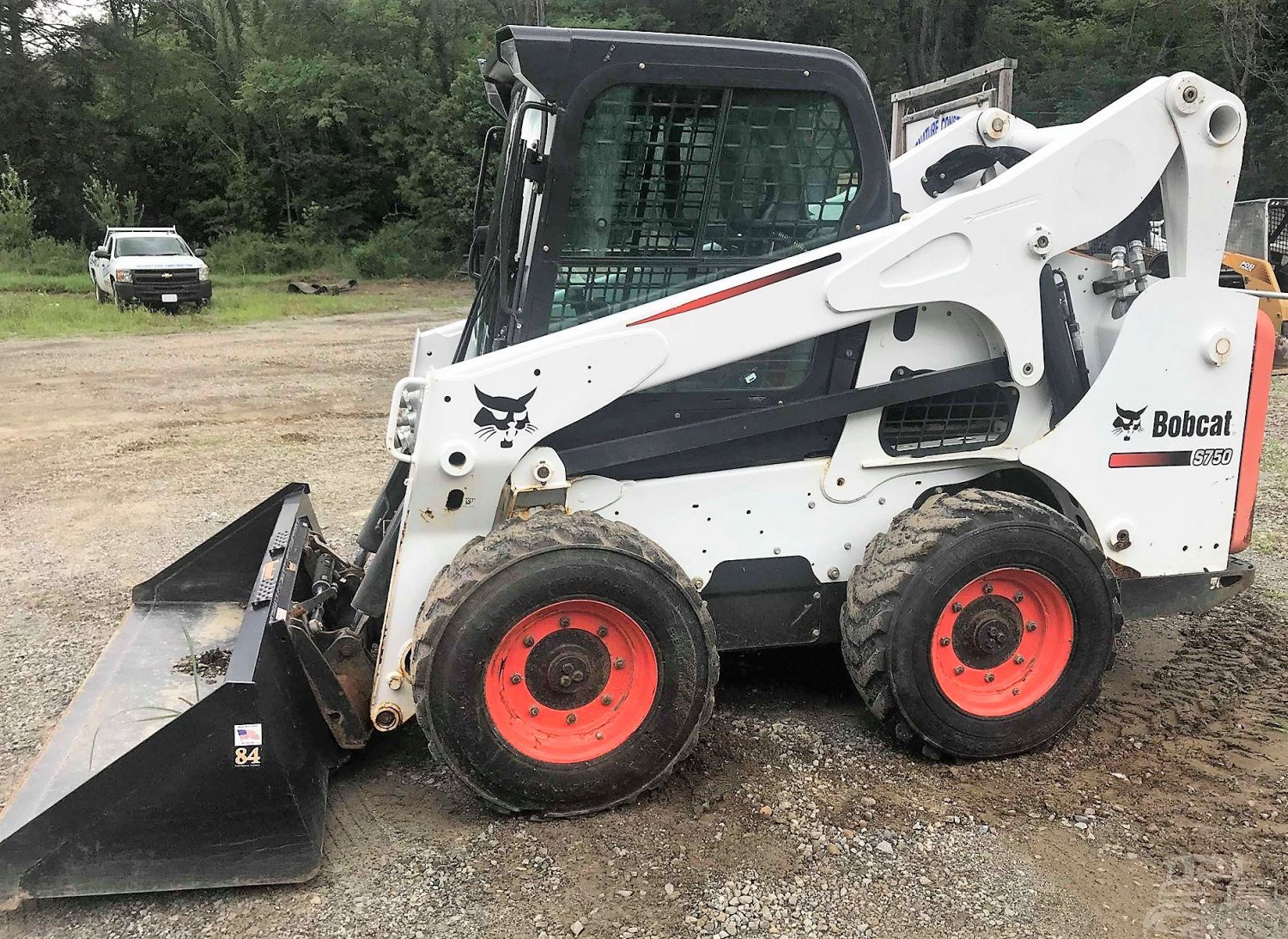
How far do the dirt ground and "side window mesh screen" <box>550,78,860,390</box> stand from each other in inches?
52.4

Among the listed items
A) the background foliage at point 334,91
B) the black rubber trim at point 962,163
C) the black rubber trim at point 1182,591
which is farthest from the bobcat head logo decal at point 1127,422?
the background foliage at point 334,91

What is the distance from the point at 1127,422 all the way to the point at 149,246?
19.0m

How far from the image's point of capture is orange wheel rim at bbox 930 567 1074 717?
3.49 m

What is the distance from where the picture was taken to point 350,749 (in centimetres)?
333

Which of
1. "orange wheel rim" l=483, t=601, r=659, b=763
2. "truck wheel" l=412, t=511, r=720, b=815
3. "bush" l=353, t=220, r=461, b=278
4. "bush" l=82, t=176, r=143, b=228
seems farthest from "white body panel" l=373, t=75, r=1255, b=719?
"bush" l=82, t=176, r=143, b=228

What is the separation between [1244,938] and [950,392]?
1.85 meters

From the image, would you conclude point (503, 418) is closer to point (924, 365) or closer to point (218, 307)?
point (924, 365)

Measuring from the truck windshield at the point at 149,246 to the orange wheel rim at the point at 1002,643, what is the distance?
1850 centimetres

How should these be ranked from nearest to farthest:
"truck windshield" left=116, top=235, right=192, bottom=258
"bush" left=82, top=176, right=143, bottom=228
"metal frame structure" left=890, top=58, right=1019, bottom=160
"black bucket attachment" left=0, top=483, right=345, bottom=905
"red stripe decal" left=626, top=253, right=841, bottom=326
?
"black bucket attachment" left=0, top=483, right=345, bottom=905 → "red stripe decal" left=626, top=253, right=841, bottom=326 → "metal frame structure" left=890, top=58, right=1019, bottom=160 → "truck windshield" left=116, top=235, right=192, bottom=258 → "bush" left=82, top=176, right=143, bottom=228

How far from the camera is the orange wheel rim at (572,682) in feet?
10.4

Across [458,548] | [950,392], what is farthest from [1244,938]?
[458,548]

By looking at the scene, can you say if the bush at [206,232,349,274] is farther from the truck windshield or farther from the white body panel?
the white body panel

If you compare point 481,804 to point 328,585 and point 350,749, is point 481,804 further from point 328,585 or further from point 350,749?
point 328,585

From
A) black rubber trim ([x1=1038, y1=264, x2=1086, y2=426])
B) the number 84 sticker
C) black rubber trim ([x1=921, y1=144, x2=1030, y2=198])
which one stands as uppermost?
black rubber trim ([x1=921, y1=144, x2=1030, y2=198])
